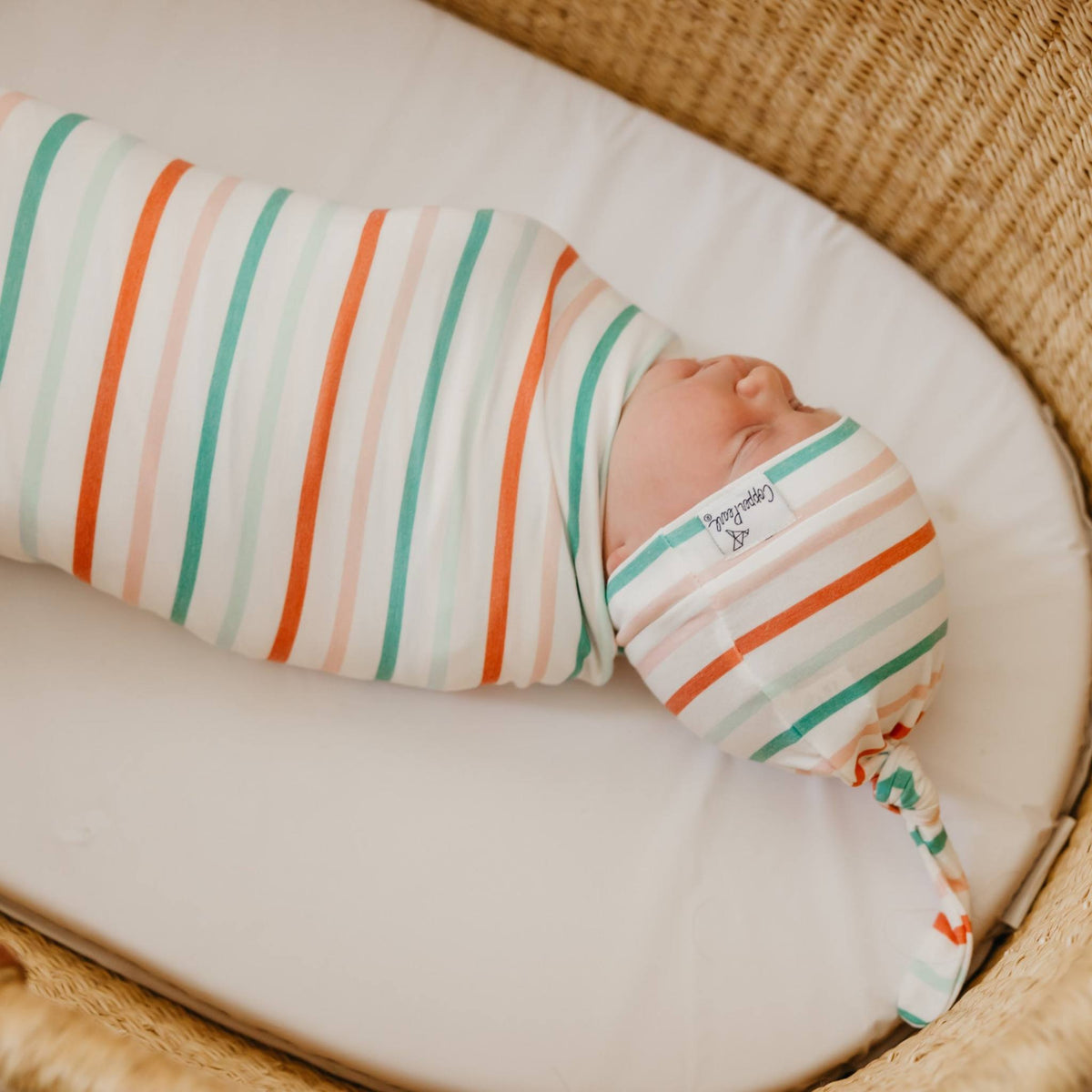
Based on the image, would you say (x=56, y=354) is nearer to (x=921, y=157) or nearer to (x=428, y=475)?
(x=428, y=475)

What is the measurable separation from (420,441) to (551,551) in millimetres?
128

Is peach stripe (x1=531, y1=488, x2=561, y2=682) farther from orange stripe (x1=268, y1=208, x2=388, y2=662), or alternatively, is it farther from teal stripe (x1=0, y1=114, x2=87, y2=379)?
teal stripe (x1=0, y1=114, x2=87, y2=379)

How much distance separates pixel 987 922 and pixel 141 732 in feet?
2.26

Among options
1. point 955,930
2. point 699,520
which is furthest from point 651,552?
point 955,930

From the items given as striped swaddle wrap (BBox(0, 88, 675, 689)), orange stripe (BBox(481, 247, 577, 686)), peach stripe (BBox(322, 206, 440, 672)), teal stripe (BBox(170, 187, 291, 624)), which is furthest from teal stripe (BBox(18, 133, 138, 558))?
orange stripe (BBox(481, 247, 577, 686))

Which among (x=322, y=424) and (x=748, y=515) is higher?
(x=748, y=515)

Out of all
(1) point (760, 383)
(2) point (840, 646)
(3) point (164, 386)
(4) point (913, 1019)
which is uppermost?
(1) point (760, 383)

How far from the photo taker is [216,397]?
769 millimetres

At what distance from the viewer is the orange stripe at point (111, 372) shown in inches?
30.1

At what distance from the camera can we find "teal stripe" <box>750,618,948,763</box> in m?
0.75

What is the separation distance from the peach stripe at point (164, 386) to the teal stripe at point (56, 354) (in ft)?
0.23

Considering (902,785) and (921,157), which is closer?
(902,785)

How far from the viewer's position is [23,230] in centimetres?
78

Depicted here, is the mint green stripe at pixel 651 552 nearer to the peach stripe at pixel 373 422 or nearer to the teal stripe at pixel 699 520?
the teal stripe at pixel 699 520
